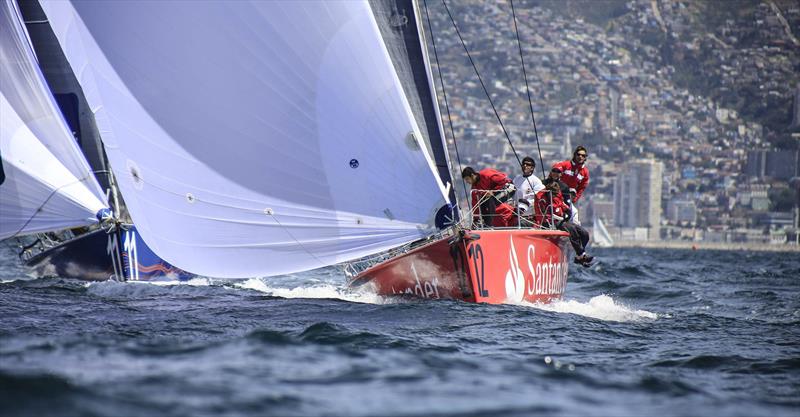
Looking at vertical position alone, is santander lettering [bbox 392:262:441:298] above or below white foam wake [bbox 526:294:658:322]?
above

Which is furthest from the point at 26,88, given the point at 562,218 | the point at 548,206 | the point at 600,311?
the point at 600,311

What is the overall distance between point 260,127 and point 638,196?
84.8 meters

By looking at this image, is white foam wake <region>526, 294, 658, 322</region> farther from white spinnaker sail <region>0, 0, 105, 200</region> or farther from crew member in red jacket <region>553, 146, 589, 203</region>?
white spinnaker sail <region>0, 0, 105, 200</region>

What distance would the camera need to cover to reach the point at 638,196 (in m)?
92.6

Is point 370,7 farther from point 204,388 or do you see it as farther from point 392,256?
point 204,388

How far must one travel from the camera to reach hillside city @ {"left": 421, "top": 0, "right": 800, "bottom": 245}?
93250 millimetres

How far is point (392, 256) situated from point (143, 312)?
2211 mm

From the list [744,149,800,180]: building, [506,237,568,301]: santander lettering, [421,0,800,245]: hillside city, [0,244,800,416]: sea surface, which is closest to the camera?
[0,244,800,416]: sea surface

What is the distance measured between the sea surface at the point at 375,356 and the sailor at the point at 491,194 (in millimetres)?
852

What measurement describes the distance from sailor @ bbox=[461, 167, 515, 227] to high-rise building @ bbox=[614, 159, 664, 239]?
82480 mm

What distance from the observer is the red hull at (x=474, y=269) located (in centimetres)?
999

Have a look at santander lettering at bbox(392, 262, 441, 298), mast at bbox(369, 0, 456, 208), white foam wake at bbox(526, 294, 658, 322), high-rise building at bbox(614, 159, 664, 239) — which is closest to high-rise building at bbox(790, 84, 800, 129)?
high-rise building at bbox(614, 159, 664, 239)

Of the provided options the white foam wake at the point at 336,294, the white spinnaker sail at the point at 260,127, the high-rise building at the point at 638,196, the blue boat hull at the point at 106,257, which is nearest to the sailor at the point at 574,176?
the white spinnaker sail at the point at 260,127

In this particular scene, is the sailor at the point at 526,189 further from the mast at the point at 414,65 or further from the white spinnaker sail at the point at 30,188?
the white spinnaker sail at the point at 30,188
